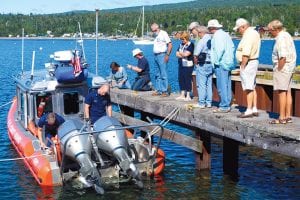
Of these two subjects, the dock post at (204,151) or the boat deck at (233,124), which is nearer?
the boat deck at (233,124)

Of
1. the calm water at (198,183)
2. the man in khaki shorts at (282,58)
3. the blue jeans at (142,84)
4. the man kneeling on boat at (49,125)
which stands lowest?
the calm water at (198,183)

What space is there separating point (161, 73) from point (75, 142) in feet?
15.2

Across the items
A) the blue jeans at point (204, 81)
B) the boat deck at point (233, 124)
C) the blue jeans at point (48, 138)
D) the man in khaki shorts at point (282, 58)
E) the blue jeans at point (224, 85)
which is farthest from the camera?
the blue jeans at point (48, 138)

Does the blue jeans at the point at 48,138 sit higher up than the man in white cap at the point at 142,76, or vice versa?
the man in white cap at the point at 142,76

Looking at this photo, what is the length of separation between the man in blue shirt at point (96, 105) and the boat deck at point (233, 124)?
5.42ft

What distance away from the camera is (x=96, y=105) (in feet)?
46.4

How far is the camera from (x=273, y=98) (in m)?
17.0

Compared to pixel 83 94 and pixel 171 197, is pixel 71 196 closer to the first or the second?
pixel 171 197

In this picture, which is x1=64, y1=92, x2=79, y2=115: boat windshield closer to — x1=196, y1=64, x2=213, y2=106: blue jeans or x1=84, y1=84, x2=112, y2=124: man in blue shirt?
x1=84, y1=84, x2=112, y2=124: man in blue shirt

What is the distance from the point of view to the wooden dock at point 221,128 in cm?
1086

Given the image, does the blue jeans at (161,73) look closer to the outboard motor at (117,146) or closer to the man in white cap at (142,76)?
the man in white cap at (142,76)

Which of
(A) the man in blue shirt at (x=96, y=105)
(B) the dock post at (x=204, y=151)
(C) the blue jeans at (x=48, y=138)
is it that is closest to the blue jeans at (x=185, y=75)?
(B) the dock post at (x=204, y=151)

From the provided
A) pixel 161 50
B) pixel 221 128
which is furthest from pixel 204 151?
pixel 161 50

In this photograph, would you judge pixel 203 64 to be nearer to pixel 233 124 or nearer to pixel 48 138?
pixel 233 124
